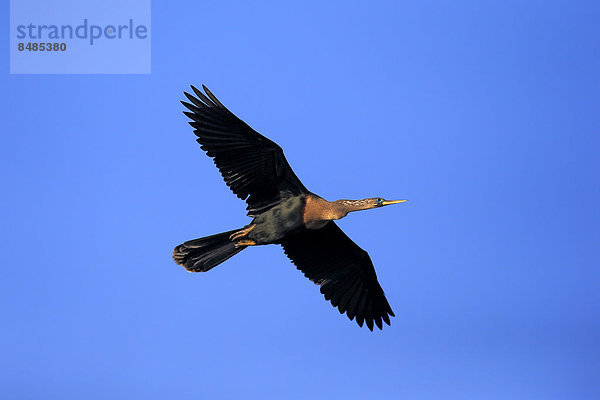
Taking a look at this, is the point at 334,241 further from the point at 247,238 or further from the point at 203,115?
the point at 203,115

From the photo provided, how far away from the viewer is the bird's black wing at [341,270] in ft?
45.9

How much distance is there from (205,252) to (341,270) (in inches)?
99.0

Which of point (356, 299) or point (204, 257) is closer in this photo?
point (204, 257)

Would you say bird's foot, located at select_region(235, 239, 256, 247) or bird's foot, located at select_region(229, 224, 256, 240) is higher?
bird's foot, located at select_region(229, 224, 256, 240)

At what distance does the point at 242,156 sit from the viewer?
41.9ft

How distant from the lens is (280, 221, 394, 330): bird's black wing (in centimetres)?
1398

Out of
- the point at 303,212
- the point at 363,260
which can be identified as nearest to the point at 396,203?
the point at 303,212

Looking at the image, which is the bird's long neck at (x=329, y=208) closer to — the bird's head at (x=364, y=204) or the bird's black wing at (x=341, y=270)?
the bird's head at (x=364, y=204)

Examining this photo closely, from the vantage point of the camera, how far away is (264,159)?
12.8 meters

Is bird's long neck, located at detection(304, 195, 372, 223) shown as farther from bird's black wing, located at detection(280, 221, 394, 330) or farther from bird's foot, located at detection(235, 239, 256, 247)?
bird's black wing, located at detection(280, 221, 394, 330)

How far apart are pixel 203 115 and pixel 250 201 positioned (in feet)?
4.90

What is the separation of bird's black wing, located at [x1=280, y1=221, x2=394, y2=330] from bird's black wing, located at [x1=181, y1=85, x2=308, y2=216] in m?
1.15

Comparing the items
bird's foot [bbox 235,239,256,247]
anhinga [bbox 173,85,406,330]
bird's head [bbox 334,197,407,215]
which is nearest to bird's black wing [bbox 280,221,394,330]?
anhinga [bbox 173,85,406,330]

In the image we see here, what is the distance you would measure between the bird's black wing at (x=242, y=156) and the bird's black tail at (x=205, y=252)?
24.7 inches
